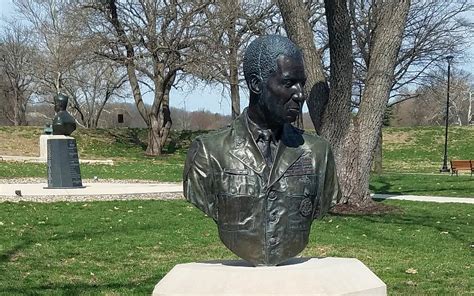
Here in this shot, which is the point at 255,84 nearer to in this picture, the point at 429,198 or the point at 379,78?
the point at 379,78

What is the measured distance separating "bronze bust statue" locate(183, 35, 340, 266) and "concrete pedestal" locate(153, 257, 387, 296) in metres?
0.19

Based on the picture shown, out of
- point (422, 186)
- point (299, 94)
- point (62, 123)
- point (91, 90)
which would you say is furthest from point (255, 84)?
point (91, 90)

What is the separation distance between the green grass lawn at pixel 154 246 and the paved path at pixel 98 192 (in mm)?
1567

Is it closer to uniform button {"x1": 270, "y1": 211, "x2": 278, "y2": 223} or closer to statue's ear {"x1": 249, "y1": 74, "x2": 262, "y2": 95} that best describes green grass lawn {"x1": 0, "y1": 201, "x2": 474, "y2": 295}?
uniform button {"x1": 270, "y1": 211, "x2": 278, "y2": 223}

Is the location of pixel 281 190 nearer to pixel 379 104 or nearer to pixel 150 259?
pixel 150 259

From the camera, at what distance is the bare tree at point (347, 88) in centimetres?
1198

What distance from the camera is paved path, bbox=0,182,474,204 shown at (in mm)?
14211

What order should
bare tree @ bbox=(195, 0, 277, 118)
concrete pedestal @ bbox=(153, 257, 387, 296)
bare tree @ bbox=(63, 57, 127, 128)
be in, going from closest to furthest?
Result: concrete pedestal @ bbox=(153, 257, 387, 296) → bare tree @ bbox=(195, 0, 277, 118) → bare tree @ bbox=(63, 57, 127, 128)

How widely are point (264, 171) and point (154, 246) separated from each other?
465 cm

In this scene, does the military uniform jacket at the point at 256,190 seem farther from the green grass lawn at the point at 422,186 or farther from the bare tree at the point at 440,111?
the bare tree at the point at 440,111

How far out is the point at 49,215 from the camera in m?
11.2

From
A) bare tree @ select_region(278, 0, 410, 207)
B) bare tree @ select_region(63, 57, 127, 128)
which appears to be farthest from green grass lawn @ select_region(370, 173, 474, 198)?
bare tree @ select_region(63, 57, 127, 128)

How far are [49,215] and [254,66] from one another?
25.7 ft

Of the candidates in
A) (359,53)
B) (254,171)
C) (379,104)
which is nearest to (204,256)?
(254,171)
